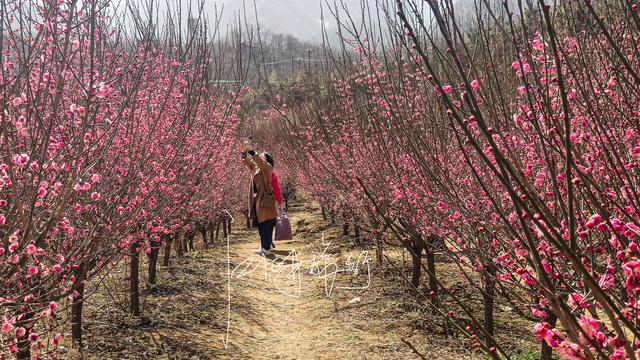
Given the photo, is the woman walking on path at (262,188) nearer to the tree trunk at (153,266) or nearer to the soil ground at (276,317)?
the soil ground at (276,317)

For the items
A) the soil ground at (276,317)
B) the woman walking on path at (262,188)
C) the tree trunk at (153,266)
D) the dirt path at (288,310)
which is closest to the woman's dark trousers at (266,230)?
the woman walking on path at (262,188)

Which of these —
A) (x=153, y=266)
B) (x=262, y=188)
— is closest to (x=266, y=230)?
(x=262, y=188)

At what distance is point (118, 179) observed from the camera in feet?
17.4

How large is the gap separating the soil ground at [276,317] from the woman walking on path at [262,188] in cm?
105

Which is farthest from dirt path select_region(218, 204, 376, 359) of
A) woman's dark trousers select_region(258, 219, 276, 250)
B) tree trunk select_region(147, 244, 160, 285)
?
tree trunk select_region(147, 244, 160, 285)

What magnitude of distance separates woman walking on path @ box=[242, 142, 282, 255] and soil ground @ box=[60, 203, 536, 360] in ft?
3.43

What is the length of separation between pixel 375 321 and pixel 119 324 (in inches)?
127

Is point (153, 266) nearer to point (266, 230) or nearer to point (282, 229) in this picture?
point (282, 229)

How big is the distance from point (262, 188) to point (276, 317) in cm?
351

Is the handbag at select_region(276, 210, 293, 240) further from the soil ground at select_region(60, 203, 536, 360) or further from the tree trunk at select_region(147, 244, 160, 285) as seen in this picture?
the tree trunk at select_region(147, 244, 160, 285)

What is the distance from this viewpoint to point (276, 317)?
304 inches

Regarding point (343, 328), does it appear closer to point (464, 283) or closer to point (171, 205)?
point (464, 283)

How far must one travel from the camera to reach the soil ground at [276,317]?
5.86 meters

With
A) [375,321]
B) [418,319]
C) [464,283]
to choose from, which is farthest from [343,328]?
[464,283]
